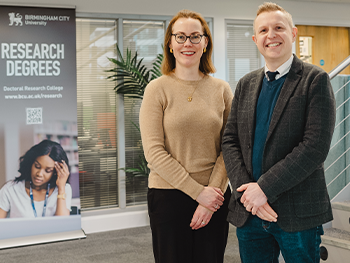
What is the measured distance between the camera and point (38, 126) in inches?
163

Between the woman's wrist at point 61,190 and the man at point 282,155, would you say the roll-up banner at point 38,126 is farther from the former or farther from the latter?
the man at point 282,155

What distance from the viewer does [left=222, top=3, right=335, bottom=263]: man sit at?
1.40 metres

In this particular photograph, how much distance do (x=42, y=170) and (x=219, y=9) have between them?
311cm

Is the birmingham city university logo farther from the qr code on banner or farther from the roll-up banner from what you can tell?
the qr code on banner

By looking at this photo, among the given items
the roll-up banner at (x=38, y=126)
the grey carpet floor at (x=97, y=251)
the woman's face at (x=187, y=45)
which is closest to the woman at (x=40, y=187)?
the roll-up banner at (x=38, y=126)

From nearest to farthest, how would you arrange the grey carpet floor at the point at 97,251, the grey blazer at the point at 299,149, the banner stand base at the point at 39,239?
the grey blazer at the point at 299,149 → the grey carpet floor at the point at 97,251 → the banner stand base at the point at 39,239

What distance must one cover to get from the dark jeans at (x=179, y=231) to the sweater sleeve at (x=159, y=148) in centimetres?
8

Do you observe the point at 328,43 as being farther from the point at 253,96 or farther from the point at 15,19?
the point at 253,96

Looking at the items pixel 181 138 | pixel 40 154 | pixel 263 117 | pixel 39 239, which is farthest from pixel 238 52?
pixel 263 117

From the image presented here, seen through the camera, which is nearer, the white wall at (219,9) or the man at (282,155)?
the man at (282,155)

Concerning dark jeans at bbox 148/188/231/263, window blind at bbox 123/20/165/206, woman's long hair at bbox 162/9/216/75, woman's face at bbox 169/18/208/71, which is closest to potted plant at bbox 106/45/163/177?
window blind at bbox 123/20/165/206

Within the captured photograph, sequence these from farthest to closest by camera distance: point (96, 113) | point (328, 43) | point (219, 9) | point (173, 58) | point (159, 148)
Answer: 1. point (328, 43)
2. point (219, 9)
3. point (96, 113)
4. point (173, 58)
5. point (159, 148)

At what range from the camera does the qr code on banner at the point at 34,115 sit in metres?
4.11

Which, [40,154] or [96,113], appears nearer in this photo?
[40,154]
